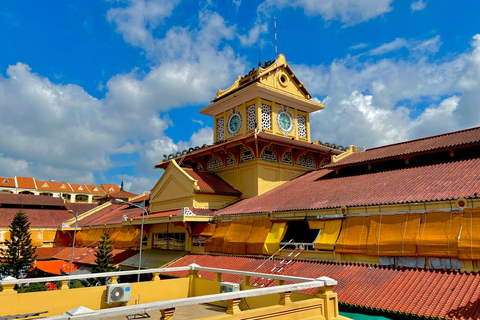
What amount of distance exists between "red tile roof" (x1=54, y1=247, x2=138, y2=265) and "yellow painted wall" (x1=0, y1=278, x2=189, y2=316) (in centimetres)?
1754

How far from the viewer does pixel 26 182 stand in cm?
9781

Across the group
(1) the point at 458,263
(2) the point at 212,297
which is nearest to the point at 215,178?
(1) the point at 458,263

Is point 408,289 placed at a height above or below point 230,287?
below

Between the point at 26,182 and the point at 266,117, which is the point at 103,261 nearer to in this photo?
the point at 266,117

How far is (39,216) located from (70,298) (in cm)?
4409

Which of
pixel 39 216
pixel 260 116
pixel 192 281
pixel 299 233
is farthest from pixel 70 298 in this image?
pixel 39 216

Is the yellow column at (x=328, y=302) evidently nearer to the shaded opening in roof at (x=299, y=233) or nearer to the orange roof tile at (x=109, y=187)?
the shaded opening in roof at (x=299, y=233)

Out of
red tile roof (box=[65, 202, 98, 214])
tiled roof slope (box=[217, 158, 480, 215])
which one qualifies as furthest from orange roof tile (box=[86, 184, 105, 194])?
tiled roof slope (box=[217, 158, 480, 215])

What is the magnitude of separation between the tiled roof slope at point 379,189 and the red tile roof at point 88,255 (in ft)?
37.2

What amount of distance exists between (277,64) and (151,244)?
59.4 ft

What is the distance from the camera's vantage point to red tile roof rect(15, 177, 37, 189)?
3789 inches

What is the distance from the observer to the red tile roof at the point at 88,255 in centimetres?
2819

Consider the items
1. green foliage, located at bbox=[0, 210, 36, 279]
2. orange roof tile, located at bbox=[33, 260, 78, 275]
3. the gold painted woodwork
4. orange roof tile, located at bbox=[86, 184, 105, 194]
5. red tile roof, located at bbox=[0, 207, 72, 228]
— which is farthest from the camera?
orange roof tile, located at bbox=[86, 184, 105, 194]

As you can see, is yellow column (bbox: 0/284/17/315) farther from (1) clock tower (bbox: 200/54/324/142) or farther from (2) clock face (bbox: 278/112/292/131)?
(2) clock face (bbox: 278/112/292/131)
